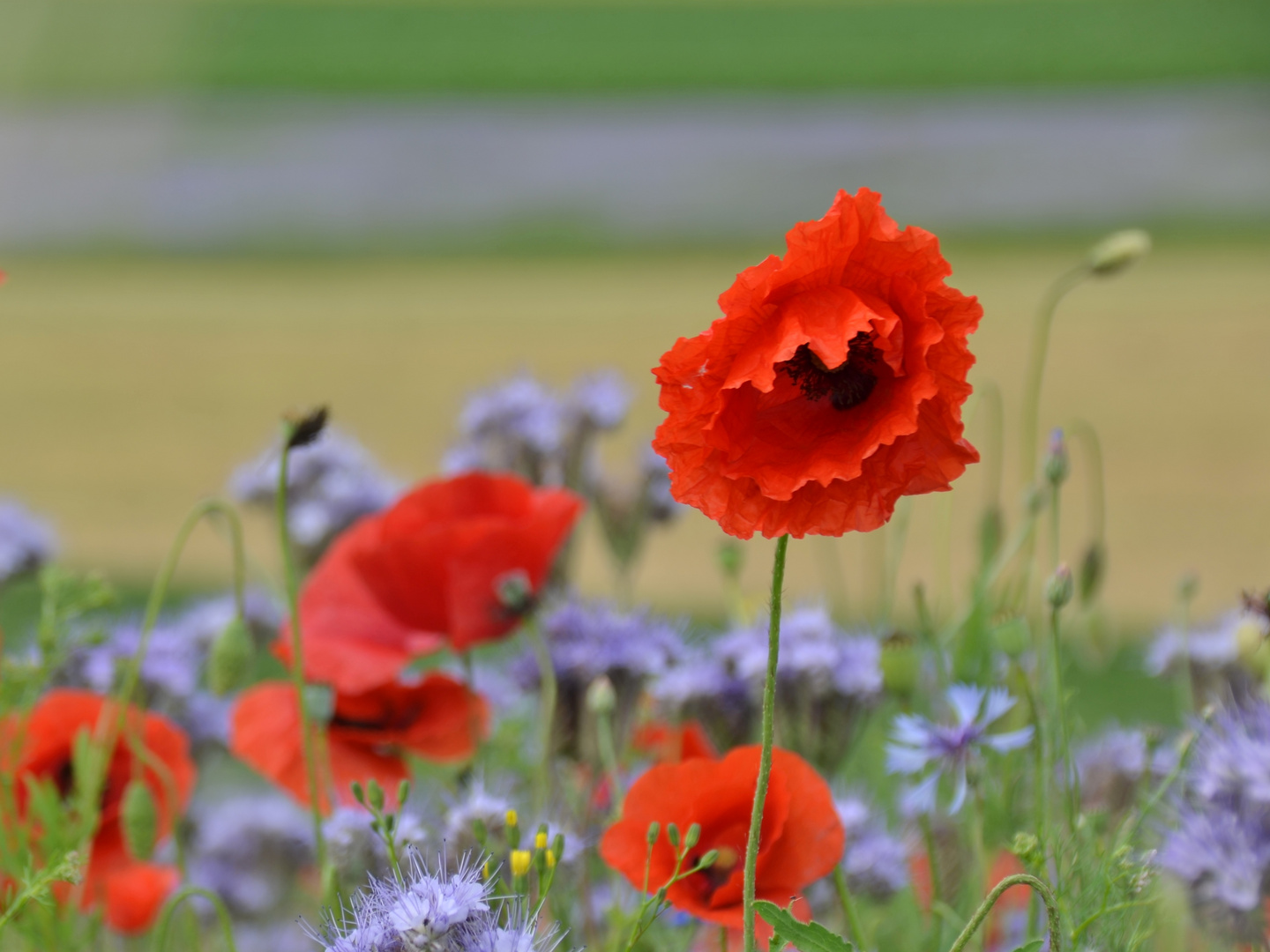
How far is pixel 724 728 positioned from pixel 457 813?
0.17 m

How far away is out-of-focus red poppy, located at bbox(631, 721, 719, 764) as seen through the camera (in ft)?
1.94

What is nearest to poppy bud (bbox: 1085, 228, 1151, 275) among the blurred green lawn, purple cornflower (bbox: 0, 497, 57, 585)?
purple cornflower (bbox: 0, 497, 57, 585)

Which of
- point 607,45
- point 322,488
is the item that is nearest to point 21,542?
point 322,488

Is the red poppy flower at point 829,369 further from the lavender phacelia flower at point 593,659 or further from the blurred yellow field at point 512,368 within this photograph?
the blurred yellow field at point 512,368

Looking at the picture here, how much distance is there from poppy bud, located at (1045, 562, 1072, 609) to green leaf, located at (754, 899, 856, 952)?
0.47ft

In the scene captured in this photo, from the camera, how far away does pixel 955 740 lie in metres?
0.49

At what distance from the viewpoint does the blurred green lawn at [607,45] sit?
1204cm

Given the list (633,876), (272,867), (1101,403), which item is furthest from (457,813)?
(1101,403)

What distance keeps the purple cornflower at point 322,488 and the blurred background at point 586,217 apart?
259 millimetres

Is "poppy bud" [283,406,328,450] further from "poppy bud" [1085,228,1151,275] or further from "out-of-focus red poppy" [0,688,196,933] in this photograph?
"poppy bud" [1085,228,1151,275]

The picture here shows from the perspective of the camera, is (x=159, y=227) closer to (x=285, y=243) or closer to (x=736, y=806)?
(x=285, y=243)

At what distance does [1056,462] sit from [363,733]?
298mm

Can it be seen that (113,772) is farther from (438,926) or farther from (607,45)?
(607,45)

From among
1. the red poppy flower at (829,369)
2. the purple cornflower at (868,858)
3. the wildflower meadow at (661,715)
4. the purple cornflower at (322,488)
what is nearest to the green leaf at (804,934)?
the wildflower meadow at (661,715)
